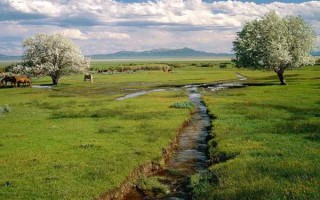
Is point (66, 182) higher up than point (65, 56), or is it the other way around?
point (65, 56)

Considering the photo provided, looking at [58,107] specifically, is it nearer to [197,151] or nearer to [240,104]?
[240,104]

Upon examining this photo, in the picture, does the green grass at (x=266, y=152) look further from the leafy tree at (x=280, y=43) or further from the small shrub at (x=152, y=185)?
the leafy tree at (x=280, y=43)

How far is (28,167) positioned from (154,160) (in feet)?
24.6

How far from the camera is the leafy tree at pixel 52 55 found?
8962 cm

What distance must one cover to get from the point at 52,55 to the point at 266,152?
74.0 metres

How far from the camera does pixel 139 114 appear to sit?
42.8 metres

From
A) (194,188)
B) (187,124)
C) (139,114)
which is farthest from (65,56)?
(194,188)

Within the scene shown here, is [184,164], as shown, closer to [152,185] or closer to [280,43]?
[152,185]

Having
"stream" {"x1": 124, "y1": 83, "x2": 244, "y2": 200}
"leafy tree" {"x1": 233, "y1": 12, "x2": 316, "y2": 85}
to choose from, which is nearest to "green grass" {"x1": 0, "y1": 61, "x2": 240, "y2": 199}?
"stream" {"x1": 124, "y1": 83, "x2": 244, "y2": 200}

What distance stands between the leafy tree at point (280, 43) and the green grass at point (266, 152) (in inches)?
1193

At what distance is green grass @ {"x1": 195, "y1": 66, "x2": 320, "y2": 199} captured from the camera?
17.4 m

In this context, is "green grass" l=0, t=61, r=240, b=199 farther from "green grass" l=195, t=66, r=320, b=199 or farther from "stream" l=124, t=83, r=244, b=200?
"green grass" l=195, t=66, r=320, b=199

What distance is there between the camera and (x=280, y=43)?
74.8 meters

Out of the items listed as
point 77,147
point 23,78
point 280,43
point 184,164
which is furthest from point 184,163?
point 23,78
